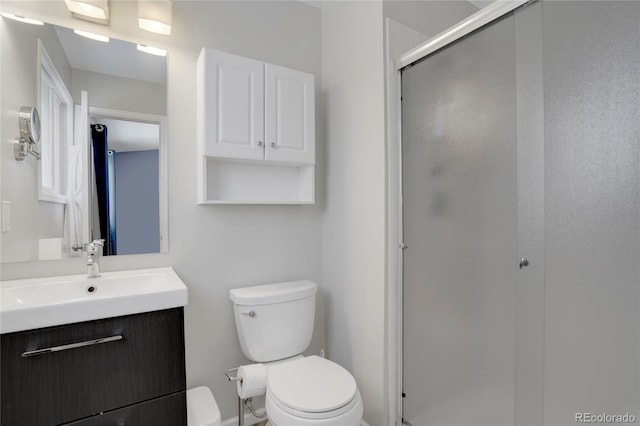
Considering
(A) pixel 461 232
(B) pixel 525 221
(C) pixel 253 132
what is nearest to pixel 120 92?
(C) pixel 253 132

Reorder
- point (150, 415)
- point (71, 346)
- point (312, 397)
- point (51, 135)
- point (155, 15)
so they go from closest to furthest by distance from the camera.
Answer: point (71, 346) < point (150, 415) < point (312, 397) < point (51, 135) < point (155, 15)

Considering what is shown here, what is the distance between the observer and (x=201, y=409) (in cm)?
144

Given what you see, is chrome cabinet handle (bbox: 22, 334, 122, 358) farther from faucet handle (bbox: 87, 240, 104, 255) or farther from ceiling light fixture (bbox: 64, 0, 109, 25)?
ceiling light fixture (bbox: 64, 0, 109, 25)

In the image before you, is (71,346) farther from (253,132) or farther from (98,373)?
(253,132)

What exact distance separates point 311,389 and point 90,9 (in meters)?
1.88

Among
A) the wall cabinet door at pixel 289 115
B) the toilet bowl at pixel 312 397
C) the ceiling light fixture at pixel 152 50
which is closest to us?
the toilet bowl at pixel 312 397

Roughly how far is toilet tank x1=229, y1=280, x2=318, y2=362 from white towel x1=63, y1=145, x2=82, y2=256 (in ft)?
2.41

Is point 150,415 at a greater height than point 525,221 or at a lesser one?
lesser

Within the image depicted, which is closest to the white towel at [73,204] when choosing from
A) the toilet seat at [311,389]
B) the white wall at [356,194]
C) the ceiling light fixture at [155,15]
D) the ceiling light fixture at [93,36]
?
the ceiling light fixture at [93,36]

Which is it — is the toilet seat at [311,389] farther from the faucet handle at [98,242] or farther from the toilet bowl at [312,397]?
the faucet handle at [98,242]

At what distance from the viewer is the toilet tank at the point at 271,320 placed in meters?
1.65

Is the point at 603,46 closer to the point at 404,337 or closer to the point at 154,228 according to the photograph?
the point at 404,337

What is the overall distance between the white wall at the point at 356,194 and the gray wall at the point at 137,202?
3.22ft

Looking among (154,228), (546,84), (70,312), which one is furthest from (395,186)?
(70,312)
